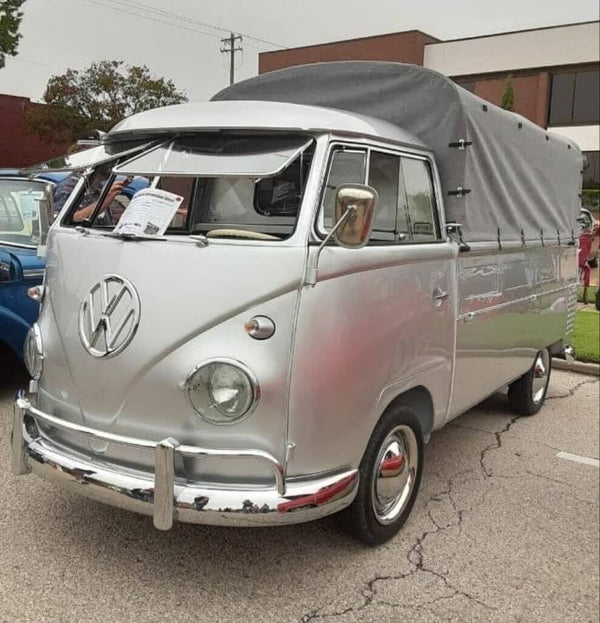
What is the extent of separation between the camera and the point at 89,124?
24.4m

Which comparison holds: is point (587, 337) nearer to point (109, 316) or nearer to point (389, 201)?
point (389, 201)

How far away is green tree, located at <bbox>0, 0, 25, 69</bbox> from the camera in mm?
12547

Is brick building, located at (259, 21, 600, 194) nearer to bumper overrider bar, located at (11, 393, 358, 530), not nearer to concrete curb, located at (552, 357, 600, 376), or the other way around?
concrete curb, located at (552, 357, 600, 376)

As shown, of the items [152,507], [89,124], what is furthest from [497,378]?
[89,124]

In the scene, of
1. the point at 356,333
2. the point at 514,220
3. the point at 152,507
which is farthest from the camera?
the point at 514,220

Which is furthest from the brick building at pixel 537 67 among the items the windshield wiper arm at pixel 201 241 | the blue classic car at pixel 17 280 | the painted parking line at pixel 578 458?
the windshield wiper arm at pixel 201 241

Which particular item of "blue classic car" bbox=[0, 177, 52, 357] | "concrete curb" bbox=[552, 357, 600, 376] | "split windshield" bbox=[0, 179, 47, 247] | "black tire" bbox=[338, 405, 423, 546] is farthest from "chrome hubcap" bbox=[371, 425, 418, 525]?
"concrete curb" bbox=[552, 357, 600, 376]

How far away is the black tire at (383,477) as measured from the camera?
3.20 meters

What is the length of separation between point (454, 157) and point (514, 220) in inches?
44.1

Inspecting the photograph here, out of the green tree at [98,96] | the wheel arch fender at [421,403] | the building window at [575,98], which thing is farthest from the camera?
the building window at [575,98]

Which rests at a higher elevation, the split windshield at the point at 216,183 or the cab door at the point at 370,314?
the split windshield at the point at 216,183

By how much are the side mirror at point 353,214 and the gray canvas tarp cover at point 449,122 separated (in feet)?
4.26

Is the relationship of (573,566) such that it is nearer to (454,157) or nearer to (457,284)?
(457,284)

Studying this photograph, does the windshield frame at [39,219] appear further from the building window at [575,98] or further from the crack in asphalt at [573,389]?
the building window at [575,98]
